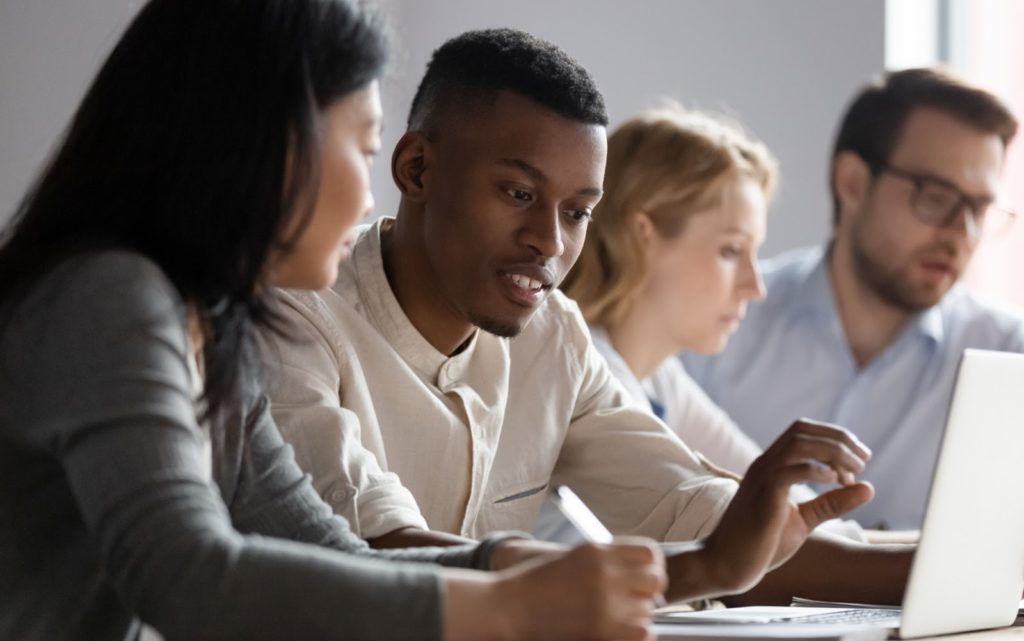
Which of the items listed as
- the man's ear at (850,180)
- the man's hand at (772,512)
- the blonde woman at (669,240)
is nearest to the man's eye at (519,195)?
the man's hand at (772,512)

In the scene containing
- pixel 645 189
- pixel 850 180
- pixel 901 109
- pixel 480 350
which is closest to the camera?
pixel 480 350

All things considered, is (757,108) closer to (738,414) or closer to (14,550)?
(738,414)

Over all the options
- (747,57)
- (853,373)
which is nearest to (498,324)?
(853,373)

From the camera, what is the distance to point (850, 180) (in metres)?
3.10

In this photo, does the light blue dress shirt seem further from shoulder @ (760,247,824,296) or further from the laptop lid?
the laptop lid

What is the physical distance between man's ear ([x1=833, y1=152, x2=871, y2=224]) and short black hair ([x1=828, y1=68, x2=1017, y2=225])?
10mm

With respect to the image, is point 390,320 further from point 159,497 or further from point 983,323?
point 983,323

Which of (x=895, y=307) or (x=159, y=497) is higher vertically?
(x=159, y=497)

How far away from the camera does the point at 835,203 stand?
3.13 meters

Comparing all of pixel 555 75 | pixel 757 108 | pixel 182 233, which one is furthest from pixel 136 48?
pixel 757 108

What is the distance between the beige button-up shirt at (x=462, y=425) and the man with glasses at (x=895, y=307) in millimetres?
1253

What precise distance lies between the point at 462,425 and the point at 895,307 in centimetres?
168

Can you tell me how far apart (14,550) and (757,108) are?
2814 mm

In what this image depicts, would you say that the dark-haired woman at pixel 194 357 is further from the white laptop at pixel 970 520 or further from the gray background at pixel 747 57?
the gray background at pixel 747 57
